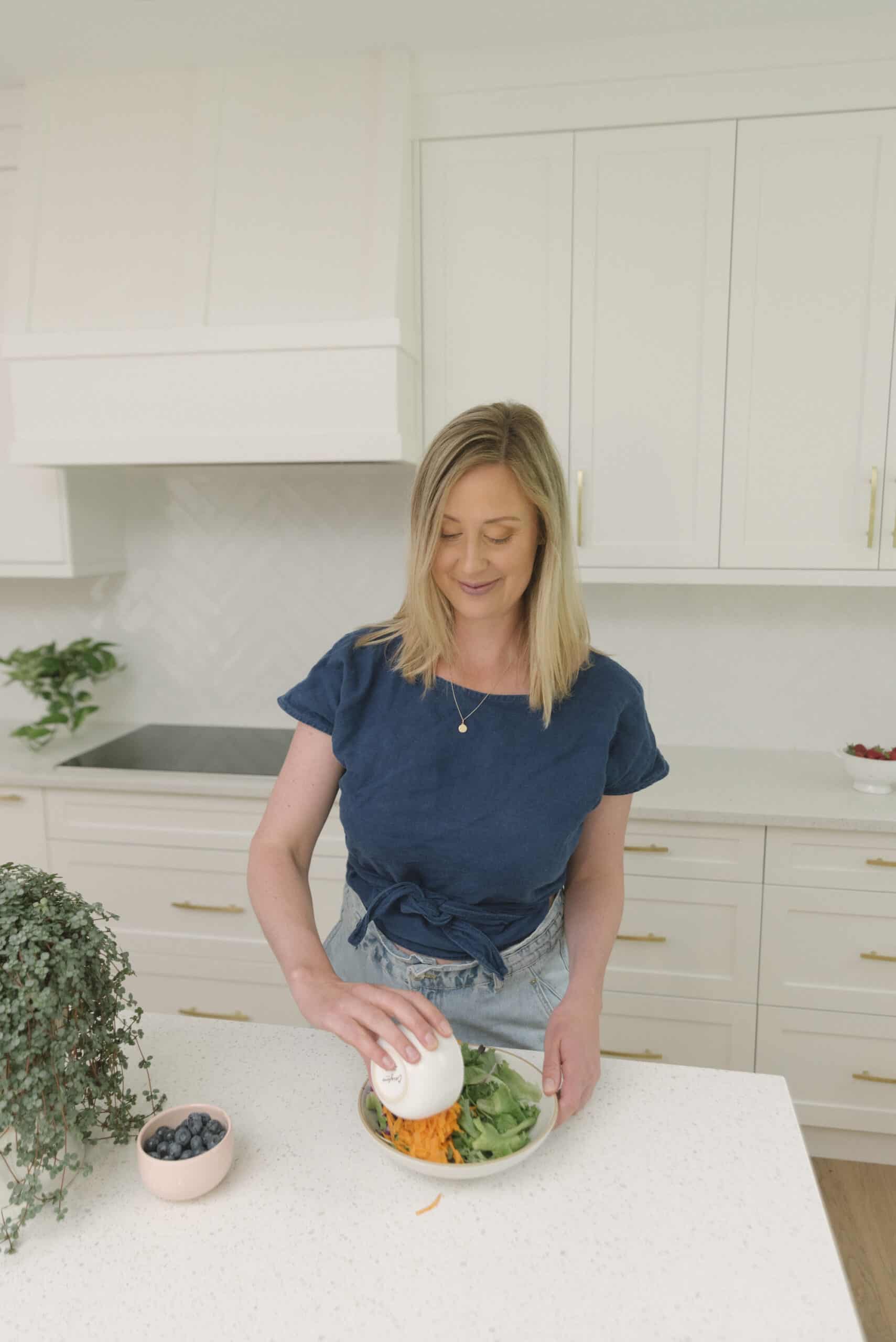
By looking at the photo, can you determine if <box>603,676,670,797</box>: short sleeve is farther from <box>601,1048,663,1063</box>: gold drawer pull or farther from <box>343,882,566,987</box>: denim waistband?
<box>601,1048,663,1063</box>: gold drawer pull

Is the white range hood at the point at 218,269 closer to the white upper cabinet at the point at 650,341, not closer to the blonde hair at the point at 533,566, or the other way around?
the white upper cabinet at the point at 650,341

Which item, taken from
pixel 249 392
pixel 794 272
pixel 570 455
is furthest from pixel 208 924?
pixel 794 272

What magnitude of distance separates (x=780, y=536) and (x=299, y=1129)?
1801 mm

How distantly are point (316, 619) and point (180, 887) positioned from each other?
0.85 m

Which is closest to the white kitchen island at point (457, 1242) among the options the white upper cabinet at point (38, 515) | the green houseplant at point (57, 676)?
the green houseplant at point (57, 676)

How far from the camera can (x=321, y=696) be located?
1282 millimetres

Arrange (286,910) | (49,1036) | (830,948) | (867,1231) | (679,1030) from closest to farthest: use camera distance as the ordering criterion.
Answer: (49,1036) < (286,910) < (867,1231) < (830,948) < (679,1030)

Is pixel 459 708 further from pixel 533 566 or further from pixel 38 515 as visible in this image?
pixel 38 515

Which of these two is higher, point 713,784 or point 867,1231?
point 713,784

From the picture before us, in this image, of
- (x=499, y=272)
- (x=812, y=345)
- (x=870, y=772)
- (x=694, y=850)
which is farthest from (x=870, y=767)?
(x=499, y=272)

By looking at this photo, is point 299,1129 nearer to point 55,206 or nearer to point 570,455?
point 570,455

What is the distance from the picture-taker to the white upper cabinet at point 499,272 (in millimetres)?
2273

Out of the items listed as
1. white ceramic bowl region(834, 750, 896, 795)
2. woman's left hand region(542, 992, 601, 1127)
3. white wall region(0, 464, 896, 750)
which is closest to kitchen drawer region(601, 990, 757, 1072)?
Answer: white ceramic bowl region(834, 750, 896, 795)

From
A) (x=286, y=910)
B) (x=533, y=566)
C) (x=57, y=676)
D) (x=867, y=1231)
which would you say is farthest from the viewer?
(x=57, y=676)
